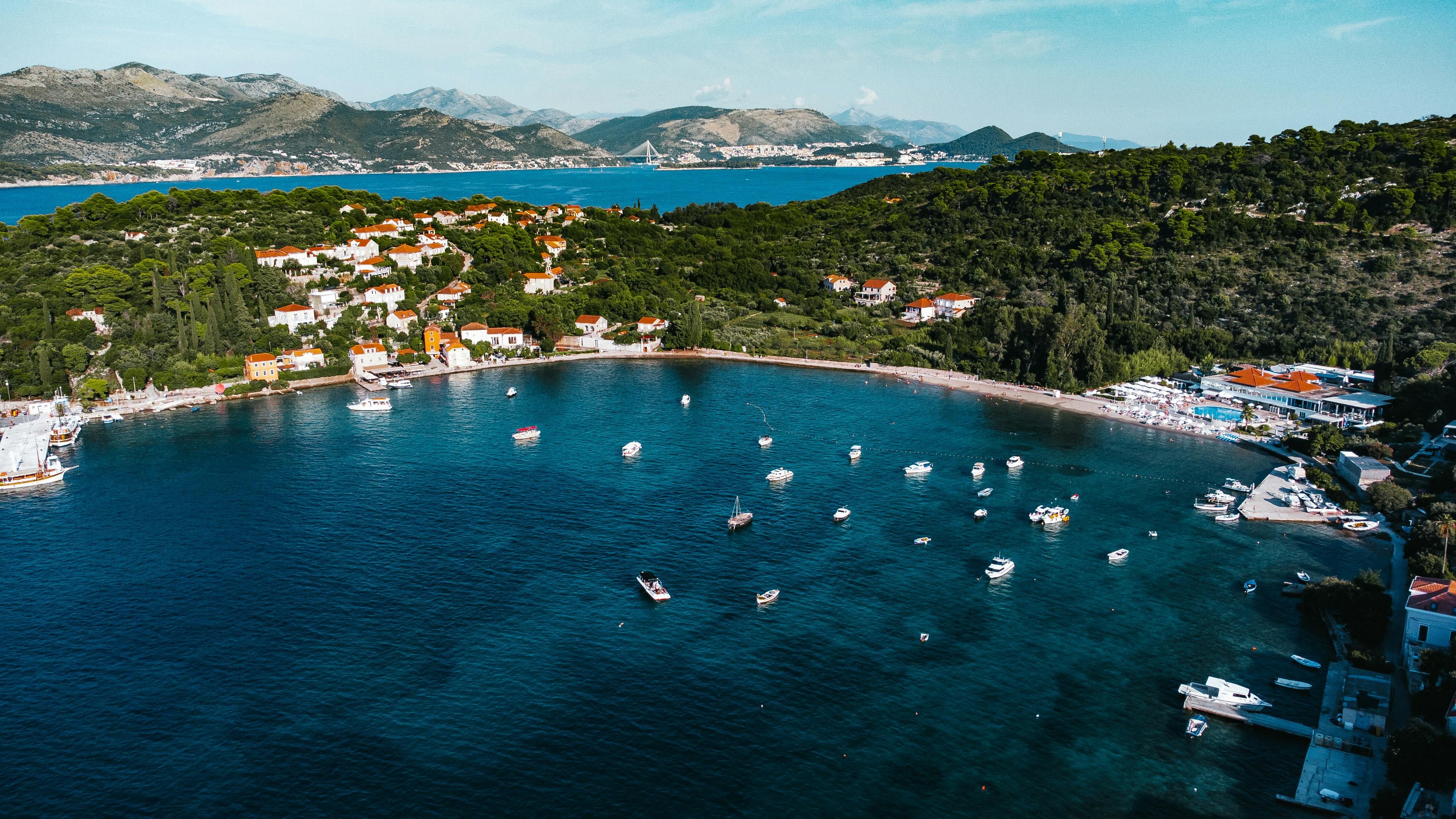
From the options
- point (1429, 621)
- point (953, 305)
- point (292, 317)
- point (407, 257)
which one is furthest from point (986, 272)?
point (292, 317)

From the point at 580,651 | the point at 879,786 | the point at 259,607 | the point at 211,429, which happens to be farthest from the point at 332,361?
the point at 879,786

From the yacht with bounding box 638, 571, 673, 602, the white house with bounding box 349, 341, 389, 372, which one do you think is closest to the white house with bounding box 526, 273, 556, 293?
the white house with bounding box 349, 341, 389, 372

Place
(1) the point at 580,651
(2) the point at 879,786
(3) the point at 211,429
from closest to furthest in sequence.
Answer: (2) the point at 879,786
(1) the point at 580,651
(3) the point at 211,429

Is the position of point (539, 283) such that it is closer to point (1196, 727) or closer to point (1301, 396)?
point (1301, 396)

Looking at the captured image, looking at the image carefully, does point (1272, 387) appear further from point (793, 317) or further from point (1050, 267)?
point (793, 317)

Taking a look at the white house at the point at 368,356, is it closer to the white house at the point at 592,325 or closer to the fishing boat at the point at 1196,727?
the white house at the point at 592,325

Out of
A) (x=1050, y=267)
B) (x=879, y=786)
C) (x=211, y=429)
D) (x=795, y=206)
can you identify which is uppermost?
(x=795, y=206)

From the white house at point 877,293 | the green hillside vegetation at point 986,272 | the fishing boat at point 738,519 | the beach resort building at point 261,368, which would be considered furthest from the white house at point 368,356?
the white house at point 877,293

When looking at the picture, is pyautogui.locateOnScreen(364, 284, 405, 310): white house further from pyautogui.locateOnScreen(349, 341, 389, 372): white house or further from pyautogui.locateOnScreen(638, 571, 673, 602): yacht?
pyautogui.locateOnScreen(638, 571, 673, 602): yacht
